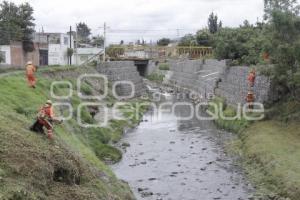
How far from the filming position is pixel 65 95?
46938 millimetres

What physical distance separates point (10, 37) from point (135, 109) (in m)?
19.8

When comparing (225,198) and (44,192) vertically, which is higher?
(44,192)

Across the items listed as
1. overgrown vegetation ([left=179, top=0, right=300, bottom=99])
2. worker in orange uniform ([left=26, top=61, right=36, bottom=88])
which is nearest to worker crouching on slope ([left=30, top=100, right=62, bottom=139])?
worker in orange uniform ([left=26, top=61, right=36, bottom=88])

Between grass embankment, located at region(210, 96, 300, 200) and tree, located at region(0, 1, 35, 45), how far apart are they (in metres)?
32.2

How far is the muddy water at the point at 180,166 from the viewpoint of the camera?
28.9 m

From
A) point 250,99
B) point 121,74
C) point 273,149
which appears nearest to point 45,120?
point 273,149

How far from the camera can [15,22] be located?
68.7 meters

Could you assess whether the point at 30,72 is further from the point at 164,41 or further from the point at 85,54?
the point at 164,41

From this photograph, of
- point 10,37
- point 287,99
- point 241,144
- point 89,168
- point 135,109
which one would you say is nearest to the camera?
point 89,168

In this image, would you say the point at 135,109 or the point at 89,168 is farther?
the point at 135,109

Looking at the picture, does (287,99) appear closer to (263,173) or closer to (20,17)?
(263,173)

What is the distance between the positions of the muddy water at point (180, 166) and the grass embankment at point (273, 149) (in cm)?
117

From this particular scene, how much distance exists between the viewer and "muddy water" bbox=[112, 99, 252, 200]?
94.9ft

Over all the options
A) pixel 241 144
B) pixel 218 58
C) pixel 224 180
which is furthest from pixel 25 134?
pixel 218 58
